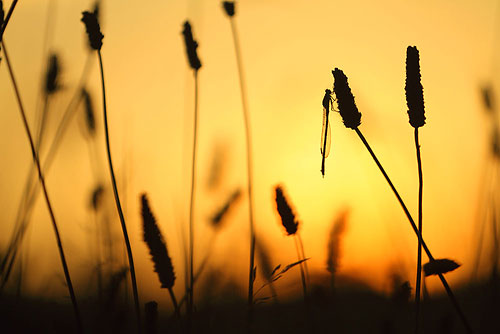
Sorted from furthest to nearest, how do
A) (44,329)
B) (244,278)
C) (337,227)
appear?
(244,278), (337,227), (44,329)

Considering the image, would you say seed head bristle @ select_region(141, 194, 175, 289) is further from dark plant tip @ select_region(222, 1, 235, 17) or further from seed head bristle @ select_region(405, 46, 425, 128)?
dark plant tip @ select_region(222, 1, 235, 17)

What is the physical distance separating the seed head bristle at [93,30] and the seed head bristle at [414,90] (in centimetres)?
89

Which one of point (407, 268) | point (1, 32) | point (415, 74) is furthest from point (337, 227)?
point (1, 32)

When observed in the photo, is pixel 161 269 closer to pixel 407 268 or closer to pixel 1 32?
pixel 1 32

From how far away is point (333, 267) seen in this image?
98.0 inches

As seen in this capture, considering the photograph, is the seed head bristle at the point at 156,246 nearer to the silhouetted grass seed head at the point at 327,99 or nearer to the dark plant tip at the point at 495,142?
the silhouetted grass seed head at the point at 327,99

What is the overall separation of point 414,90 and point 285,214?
1.99 ft

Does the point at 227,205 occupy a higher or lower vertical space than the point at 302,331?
higher

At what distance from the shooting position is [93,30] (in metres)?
1.66

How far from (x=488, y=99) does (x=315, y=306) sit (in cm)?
161

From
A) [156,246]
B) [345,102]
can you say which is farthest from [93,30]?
[345,102]

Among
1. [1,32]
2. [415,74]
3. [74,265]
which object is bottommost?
[74,265]

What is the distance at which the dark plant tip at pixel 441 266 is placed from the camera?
139cm

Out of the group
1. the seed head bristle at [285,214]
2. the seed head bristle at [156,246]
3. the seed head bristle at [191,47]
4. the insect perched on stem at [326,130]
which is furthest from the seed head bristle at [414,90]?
the seed head bristle at [191,47]
